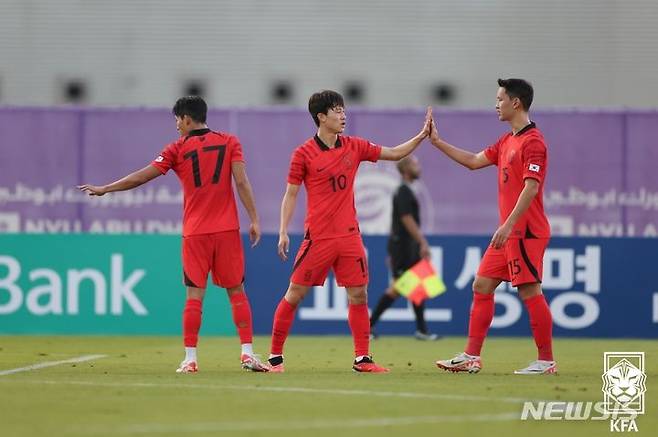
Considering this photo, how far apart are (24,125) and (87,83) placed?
27.7 ft

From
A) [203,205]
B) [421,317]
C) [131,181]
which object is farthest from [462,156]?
[421,317]

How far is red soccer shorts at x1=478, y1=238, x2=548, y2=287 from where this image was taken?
33.8ft

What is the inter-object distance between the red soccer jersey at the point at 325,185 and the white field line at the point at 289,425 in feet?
10.3

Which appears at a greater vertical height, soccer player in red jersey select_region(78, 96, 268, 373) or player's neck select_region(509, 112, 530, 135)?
player's neck select_region(509, 112, 530, 135)

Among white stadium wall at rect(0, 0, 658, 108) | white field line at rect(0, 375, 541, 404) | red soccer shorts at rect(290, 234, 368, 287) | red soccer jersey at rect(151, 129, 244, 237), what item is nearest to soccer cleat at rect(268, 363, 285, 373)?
red soccer shorts at rect(290, 234, 368, 287)

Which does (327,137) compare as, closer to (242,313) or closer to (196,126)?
(196,126)

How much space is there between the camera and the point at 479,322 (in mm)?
10562

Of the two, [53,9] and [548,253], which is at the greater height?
[53,9]

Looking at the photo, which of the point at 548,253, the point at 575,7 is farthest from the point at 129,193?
the point at 575,7

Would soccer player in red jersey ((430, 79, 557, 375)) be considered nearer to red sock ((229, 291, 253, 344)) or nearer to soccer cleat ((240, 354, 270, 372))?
soccer cleat ((240, 354, 270, 372))

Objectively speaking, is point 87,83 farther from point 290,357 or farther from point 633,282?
point 290,357

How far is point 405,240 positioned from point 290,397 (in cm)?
782

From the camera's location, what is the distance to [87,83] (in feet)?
97.4

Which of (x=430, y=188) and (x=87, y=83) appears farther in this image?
(x=87, y=83)
